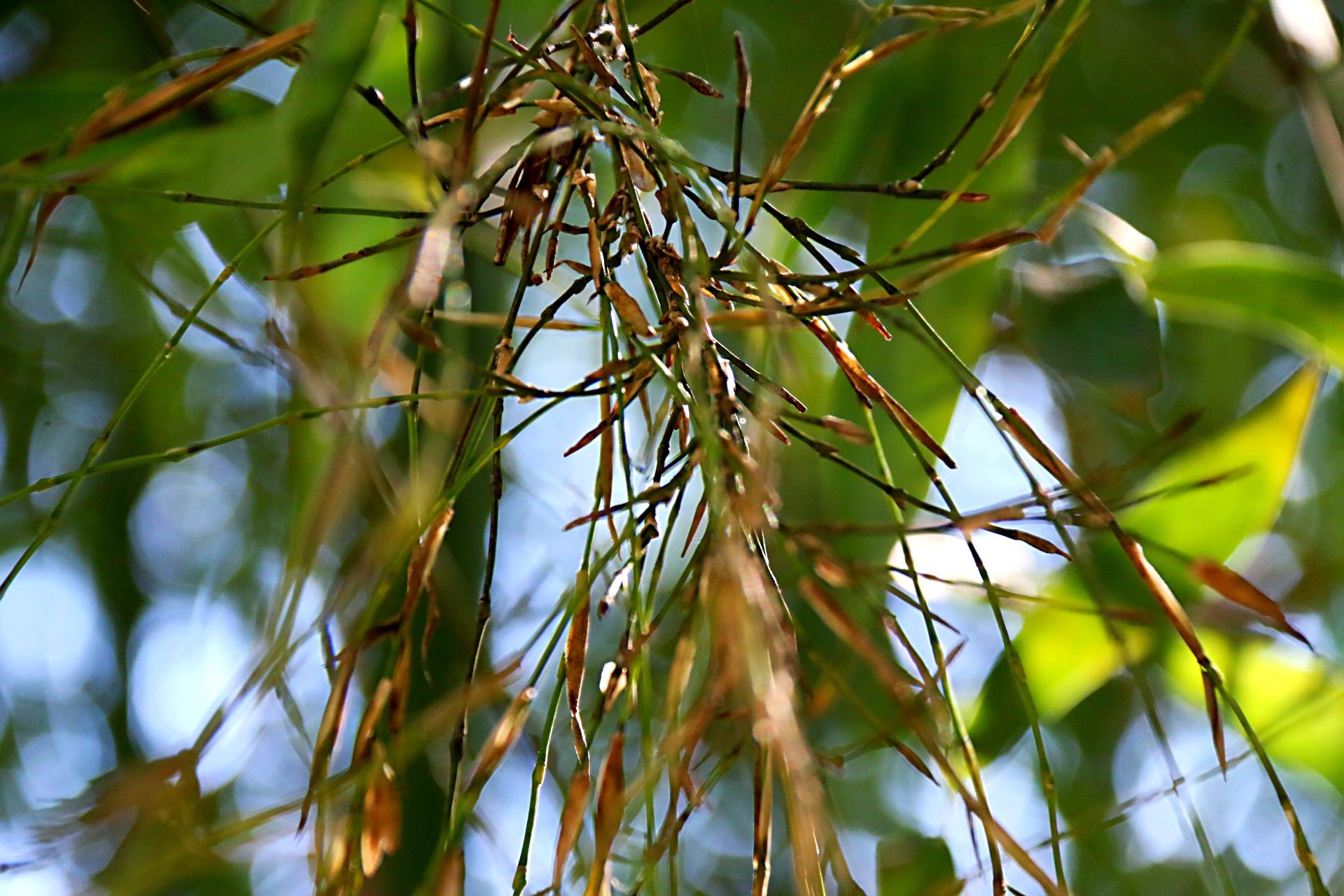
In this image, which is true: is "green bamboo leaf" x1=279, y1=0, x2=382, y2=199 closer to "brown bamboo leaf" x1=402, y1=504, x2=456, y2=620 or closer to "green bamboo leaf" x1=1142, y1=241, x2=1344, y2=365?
"brown bamboo leaf" x1=402, y1=504, x2=456, y2=620

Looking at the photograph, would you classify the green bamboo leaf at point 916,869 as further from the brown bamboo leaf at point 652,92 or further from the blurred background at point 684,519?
the brown bamboo leaf at point 652,92

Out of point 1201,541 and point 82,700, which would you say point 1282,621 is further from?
point 82,700

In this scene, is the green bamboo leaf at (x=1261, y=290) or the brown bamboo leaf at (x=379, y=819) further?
the green bamboo leaf at (x=1261, y=290)

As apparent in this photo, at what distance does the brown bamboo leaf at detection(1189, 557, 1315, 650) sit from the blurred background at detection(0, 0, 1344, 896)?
0.08ft

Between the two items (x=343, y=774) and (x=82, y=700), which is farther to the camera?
(x=82, y=700)

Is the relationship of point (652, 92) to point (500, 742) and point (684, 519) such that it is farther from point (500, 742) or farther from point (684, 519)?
point (684, 519)

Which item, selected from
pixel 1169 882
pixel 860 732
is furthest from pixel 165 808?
pixel 1169 882

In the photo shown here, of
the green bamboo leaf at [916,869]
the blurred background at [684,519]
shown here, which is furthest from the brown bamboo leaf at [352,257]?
the green bamboo leaf at [916,869]

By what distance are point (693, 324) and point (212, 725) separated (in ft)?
0.32

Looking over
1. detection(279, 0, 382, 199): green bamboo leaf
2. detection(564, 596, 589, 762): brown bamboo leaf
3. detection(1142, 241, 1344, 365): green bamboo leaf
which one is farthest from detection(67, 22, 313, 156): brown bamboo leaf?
detection(1142, 241, 1344, 365): green bamboo leaf

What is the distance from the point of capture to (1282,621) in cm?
19

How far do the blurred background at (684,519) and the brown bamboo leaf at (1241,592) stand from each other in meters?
0.02

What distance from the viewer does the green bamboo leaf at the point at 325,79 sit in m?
0.19

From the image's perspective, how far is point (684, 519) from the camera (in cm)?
71
